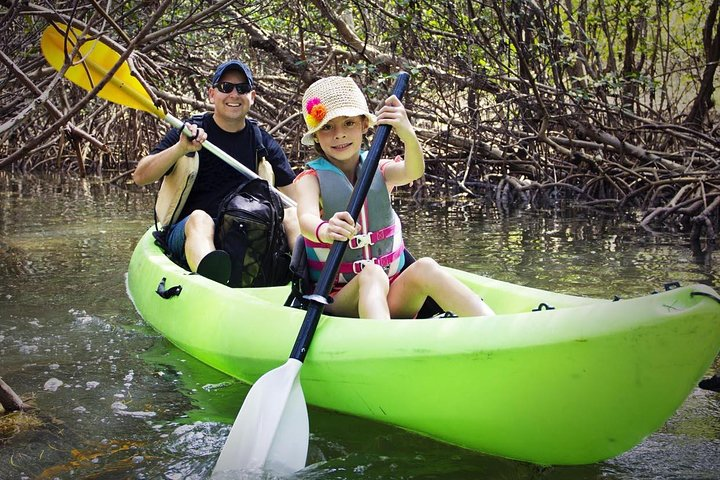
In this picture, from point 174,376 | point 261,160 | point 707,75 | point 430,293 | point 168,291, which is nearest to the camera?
point 430,293

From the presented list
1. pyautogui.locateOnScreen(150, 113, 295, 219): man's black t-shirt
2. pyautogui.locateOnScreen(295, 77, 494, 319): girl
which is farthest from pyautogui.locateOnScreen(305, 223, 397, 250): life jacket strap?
pyautogui.locateOnScreen(150, 113, 295, 219): man's black t-shirt

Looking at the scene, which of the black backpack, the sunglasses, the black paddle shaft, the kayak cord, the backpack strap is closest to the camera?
the kayak cord

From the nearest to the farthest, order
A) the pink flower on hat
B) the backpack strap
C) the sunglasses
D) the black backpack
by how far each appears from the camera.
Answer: the pink flower on hat, the black backpack, the sunglasses, the backpack strap

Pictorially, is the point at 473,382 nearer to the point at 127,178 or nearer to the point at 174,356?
the point at 174,356

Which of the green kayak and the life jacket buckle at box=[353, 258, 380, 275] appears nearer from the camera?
the green kayak

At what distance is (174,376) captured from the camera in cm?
288

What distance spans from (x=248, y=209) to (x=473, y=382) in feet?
5.61

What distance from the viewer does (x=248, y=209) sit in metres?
3.46

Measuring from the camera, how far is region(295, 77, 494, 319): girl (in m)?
2.55

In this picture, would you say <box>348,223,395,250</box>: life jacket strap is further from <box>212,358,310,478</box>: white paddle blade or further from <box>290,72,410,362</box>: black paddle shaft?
<box>212,358,310,478</box>: white paddle blade

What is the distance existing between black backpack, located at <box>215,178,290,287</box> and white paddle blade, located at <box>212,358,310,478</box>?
124 cm

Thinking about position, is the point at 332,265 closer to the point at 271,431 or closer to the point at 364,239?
the point at 364,239

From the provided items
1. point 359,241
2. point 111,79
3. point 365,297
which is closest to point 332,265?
point 365,297

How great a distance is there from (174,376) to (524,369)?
1.41 metres
